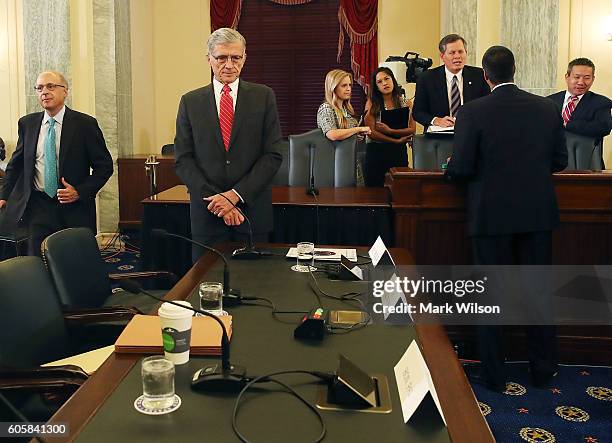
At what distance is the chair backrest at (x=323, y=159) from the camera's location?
5.16m

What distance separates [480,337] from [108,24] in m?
5.48

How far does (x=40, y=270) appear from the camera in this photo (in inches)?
91.4

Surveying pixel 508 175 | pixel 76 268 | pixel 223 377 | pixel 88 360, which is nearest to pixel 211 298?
pixel 223 377

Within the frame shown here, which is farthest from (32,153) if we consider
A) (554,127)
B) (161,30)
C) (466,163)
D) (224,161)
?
(161,30)

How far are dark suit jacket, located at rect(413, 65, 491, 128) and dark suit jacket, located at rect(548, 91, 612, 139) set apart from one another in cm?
118

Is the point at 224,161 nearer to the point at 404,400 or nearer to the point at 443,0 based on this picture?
the point at 404,400

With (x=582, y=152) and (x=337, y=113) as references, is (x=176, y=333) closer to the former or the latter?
(x=337, y=113)

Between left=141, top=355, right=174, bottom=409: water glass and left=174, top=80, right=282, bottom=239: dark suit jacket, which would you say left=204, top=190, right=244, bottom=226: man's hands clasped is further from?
left=141, top=355, right=174, bottom=409: water glass

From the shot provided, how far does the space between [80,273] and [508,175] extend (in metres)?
2.01

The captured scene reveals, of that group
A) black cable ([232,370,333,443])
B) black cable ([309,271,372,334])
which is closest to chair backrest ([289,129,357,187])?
black cable ([309,271,372,334])

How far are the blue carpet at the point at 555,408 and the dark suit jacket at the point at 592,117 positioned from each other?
2.53m

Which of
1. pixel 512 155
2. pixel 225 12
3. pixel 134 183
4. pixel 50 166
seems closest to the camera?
pixel 512 155

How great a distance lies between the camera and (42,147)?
419 centimetres

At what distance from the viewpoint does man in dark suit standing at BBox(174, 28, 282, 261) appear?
327 centimetres
